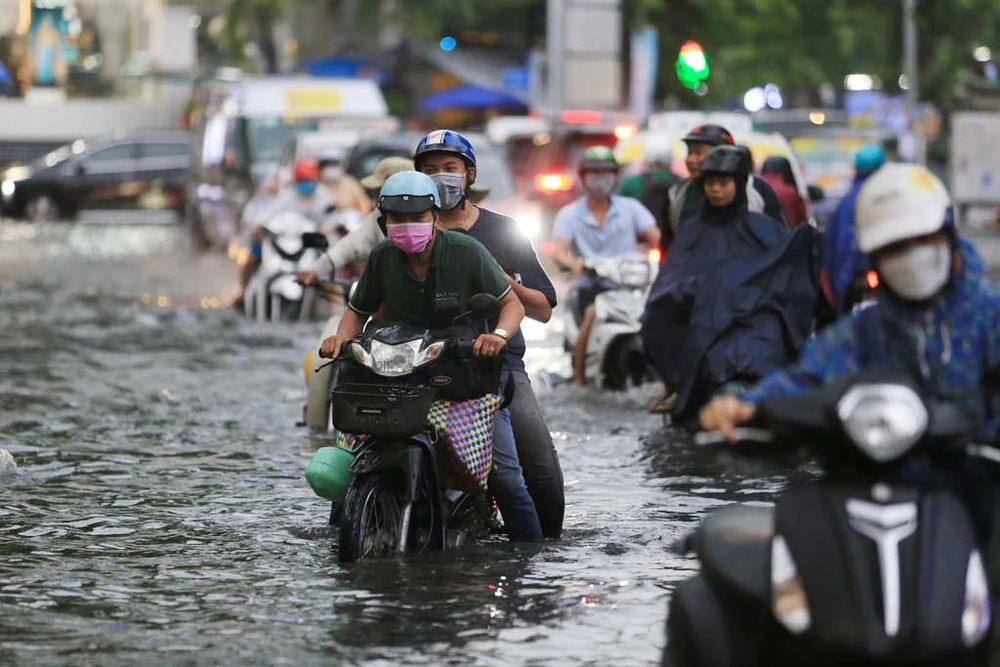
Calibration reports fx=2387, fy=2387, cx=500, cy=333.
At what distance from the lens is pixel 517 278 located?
9.02 metres

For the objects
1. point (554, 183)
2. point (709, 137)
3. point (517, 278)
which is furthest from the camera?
point (554, 183)

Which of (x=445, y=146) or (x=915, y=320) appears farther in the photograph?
(x=445, y=146)

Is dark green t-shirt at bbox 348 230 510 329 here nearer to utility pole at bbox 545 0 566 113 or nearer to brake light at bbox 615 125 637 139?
brake light at bbox 615 125 637 139

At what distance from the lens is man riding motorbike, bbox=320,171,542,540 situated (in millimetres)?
8273

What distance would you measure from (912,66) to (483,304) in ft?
130

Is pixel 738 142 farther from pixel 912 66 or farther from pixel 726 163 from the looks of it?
pixel 912 66

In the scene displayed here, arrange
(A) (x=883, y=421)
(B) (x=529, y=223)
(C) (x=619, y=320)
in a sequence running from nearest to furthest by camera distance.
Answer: (A) (x=883, y=421) < (C) (x=619, y=320) < (B) (x=529, y=223)

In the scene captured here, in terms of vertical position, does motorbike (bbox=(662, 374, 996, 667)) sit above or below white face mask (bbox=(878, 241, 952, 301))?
below

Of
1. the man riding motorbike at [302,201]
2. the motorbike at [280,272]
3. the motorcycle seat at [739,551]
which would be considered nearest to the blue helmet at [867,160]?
the motorbike at [280,272]

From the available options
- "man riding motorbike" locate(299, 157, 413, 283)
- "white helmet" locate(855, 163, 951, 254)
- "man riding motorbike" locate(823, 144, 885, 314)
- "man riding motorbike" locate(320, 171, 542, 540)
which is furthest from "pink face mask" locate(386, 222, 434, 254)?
"man riding motorbike" locate(823, 144, 885, 314)

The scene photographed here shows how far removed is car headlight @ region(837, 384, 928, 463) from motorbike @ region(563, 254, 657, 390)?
9.56 meters

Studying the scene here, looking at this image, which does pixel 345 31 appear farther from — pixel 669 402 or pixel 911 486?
pixel 911 486

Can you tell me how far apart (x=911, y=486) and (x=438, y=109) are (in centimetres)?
4823

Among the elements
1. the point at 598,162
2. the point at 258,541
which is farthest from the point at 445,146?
the point at 598,162
